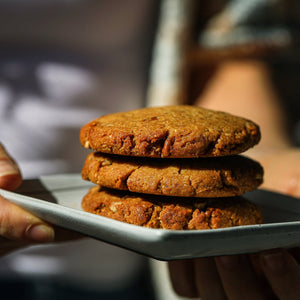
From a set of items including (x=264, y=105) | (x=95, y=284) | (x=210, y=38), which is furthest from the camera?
(x=210, y=38)

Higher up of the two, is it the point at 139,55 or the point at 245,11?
the point at 245,11

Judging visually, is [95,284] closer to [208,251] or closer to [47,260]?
[47,260]

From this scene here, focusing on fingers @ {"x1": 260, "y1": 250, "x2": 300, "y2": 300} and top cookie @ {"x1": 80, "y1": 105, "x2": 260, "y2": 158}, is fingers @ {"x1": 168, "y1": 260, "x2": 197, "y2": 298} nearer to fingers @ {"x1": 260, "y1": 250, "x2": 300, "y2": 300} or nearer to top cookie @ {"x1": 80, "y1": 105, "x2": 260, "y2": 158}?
fingers @ {"x1": 260, "y1": 250, "x2": 300, "y2": 300}

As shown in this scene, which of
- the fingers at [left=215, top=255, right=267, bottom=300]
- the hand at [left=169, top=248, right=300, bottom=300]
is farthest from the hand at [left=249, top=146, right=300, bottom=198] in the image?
the fingers at [left=215, top=255, right=267, bottom=300]

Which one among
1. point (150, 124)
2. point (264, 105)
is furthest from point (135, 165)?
point (264, 105)

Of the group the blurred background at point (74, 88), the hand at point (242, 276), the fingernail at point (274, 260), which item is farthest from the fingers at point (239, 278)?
the blurred background at point (74, 88)

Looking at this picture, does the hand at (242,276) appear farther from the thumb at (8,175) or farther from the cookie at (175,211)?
the thumb at (8,175)
